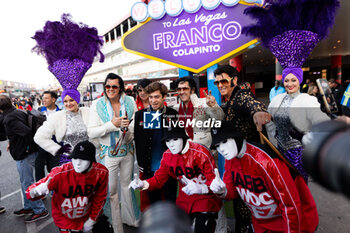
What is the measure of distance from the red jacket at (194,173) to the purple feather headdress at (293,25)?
134cm

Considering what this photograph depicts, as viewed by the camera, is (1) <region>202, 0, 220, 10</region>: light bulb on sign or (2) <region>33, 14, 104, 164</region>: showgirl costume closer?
(2) <region>33, 14, 104, 164</region>: showgirl costume

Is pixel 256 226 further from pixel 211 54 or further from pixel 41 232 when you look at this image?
pixel 41 232

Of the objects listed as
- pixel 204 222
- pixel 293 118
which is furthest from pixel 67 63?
pixel 293 118

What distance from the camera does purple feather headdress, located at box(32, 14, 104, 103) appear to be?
9.76ft

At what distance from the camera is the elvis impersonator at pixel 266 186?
1.52m

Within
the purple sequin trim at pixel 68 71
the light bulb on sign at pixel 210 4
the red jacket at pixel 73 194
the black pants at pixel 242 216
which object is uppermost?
the light bulb on sign at pixel 210 4

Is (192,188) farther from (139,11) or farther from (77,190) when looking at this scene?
(139,11)

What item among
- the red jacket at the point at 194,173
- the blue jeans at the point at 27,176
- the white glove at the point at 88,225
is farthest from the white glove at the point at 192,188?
the blue jeans at the point at 27,176

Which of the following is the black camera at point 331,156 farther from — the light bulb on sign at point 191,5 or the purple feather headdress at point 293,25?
the light bulb on sign at point 191,5

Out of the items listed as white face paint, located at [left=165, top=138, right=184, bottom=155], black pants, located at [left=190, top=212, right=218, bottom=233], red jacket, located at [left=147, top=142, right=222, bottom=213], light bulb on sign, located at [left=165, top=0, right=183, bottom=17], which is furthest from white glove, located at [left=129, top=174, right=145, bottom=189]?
light bulb on sign, located at [left=165, top=0, right=183, bottom=17]

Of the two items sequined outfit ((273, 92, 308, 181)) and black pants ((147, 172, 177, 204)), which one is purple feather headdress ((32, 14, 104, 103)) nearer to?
black pants ((147, 172, 177, 204))

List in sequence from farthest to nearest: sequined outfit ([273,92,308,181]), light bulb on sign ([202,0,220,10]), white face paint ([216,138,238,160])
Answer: light bulb on sign ([202,0,220,10])
sequined outfit ([273,92,308,181])
white face paint ([216,138,238,160])

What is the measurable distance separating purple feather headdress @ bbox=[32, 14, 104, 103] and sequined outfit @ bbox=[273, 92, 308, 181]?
8.57ft

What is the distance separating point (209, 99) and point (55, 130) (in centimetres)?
202
